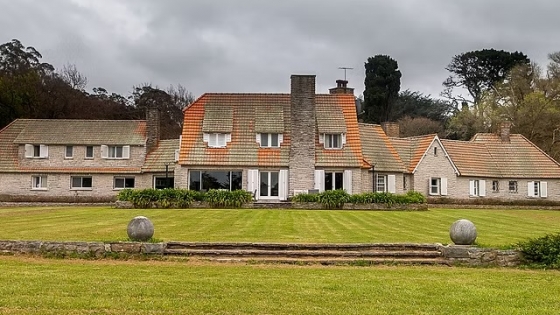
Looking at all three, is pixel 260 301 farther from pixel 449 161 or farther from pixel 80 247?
pixel 449 161

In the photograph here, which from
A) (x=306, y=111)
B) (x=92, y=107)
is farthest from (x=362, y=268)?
(x=92, y=107)

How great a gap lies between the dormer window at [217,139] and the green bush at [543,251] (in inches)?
1057

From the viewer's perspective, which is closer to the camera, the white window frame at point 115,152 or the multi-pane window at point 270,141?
the multi-pane window at point 270,141

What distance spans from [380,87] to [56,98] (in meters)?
41.3

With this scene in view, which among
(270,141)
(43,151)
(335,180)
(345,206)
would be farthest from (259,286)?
(43,151)

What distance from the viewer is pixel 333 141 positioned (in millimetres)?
40938

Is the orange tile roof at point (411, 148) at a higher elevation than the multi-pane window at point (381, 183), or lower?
higher

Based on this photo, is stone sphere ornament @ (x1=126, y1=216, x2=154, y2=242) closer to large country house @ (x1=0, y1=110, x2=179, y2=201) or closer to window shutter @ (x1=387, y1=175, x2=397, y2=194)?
large country house @ (x1=0, y1=110, x2=179, y2=201)

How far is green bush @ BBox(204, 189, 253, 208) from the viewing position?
35312 mm

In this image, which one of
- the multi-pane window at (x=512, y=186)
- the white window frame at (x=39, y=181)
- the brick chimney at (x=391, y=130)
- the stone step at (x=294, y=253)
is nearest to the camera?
the stone step at (x=294, y=253)

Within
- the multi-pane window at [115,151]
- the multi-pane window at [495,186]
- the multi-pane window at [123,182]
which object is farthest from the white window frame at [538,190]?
the multi-pane window at [115,151]

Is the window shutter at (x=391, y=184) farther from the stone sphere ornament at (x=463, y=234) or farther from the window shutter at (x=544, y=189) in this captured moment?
the stone sphere ornament at (x=463, y=234)

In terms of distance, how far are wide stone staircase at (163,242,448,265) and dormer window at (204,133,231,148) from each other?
24.1 meters

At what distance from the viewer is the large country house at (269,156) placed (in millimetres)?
39719
